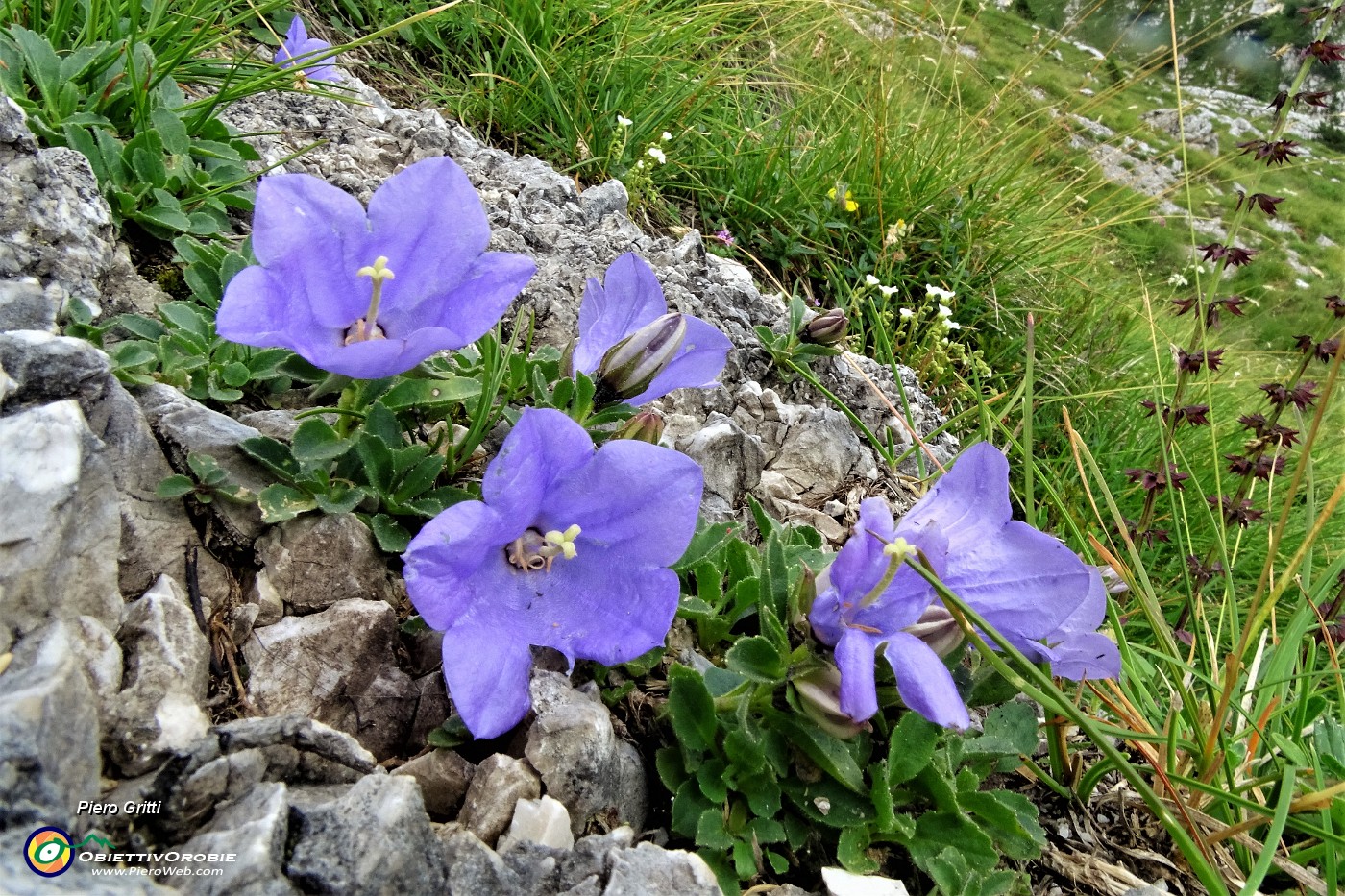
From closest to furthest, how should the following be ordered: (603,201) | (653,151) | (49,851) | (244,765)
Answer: (49,851) < (244,765) < (603,201) < (653,151)

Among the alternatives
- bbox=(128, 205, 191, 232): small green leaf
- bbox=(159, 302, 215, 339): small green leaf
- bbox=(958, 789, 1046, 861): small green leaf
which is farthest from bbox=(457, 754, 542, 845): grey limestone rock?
bbox=(128, 205, 191, 232): small green leaf

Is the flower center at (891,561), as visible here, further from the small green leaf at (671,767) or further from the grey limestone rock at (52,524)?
the grey limestone rock at (52,524)

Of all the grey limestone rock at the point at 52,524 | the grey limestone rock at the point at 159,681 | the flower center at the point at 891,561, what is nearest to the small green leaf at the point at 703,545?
the flower center at the point at 891,561

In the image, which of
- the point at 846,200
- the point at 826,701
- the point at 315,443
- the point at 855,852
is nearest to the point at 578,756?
the point at 826,701

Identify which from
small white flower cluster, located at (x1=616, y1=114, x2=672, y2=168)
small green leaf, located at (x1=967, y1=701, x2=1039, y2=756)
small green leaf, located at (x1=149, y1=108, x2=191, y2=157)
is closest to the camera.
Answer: small green leaf, located at (x1=967, y1=701, x2=1039, y2=756)

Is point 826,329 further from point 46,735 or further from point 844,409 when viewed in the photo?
point 46,735

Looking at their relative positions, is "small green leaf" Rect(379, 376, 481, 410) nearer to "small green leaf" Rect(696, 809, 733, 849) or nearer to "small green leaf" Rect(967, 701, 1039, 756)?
"small green leaf" Rect(696, 809, 733, 849)
